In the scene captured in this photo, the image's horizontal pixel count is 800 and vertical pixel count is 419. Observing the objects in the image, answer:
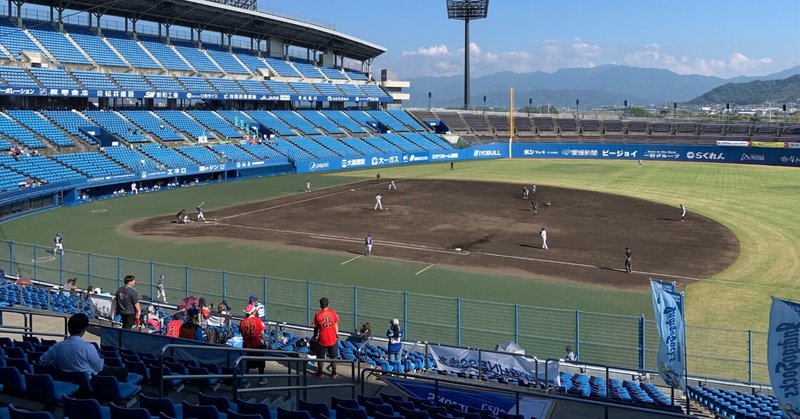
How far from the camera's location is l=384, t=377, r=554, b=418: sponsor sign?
11539 mm

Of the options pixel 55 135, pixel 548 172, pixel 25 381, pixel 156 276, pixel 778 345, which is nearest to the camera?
pixel 25 381

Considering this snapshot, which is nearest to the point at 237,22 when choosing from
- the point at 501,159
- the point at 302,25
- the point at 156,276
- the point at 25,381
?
the point at 302,25

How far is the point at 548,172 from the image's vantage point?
7588cm

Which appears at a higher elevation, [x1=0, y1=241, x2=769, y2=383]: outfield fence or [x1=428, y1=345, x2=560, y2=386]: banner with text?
[x1=428, y1=345, x2=560, y2=386]: banner with text

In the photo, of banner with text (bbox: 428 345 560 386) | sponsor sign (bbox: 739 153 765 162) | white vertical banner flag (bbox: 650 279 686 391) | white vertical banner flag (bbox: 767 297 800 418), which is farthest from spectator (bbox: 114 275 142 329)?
sponsor sign (bbox: 739 153 765 162)

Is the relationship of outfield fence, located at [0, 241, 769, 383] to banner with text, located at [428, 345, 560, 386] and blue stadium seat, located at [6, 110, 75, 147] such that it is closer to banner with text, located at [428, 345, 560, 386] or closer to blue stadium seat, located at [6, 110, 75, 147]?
banner with text, located at [428, 345, 560, 386]

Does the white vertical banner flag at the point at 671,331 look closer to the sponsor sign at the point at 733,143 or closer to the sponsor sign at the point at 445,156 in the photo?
the sponsor sign at the point at 445,156

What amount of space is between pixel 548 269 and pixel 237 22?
63.7 meters

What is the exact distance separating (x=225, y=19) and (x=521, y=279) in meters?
63.3

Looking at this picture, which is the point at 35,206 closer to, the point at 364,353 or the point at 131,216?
the point at 131,216

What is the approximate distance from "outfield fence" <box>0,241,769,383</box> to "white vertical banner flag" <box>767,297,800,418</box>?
5.85 m

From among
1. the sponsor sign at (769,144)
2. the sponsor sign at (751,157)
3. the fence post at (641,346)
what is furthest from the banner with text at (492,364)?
the sponsor sign at (769,144)

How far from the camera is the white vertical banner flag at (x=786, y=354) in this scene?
9.34 metres

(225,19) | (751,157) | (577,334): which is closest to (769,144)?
(751,157)
